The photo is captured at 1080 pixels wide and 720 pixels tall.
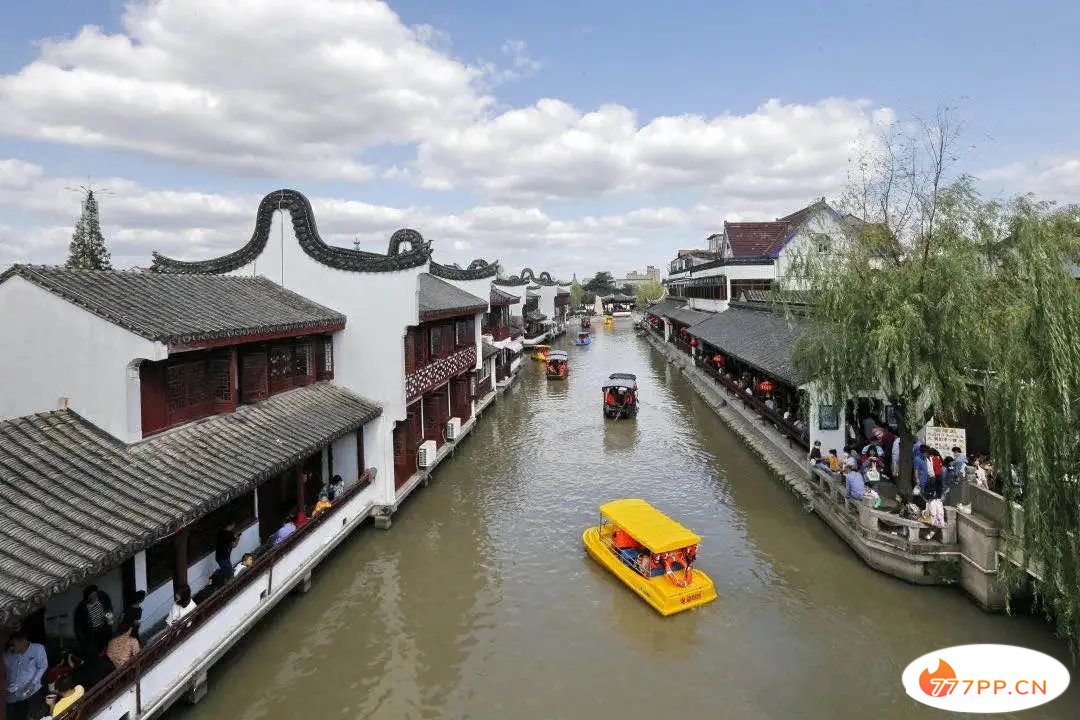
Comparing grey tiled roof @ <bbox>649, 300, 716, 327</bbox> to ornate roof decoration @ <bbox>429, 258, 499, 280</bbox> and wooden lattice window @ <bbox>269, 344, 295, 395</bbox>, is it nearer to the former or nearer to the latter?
ornate roof decoration @ <bbox>429, 258, 499, 280</bbox>

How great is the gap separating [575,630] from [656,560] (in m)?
2.38

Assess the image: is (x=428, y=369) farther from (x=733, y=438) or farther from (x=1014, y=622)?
(x=1014, y=622)

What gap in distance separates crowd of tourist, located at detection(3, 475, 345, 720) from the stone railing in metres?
7.20

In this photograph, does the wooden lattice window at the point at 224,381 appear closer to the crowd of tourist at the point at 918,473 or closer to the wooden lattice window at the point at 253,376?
the wooden lattice window at the point at 253,376

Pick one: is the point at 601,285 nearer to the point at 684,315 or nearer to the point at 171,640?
the point at 684,315

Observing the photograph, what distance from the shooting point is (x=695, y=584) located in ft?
43.8

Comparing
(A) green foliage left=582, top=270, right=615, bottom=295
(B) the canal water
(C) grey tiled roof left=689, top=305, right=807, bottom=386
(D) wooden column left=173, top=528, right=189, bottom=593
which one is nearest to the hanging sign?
(B) the canal water

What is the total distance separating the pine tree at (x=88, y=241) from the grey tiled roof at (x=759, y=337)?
4696 cm

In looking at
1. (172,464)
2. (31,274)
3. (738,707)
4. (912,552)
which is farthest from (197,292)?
(912,552)

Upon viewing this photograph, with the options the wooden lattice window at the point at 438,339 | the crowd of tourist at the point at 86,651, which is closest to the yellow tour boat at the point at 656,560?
the crowd of tourist at the point at 86,651

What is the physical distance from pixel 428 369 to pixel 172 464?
416 inches

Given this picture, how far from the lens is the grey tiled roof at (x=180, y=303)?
10531 millimetres

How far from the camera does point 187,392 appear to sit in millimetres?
12148

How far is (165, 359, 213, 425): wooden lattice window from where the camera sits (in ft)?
38.3
